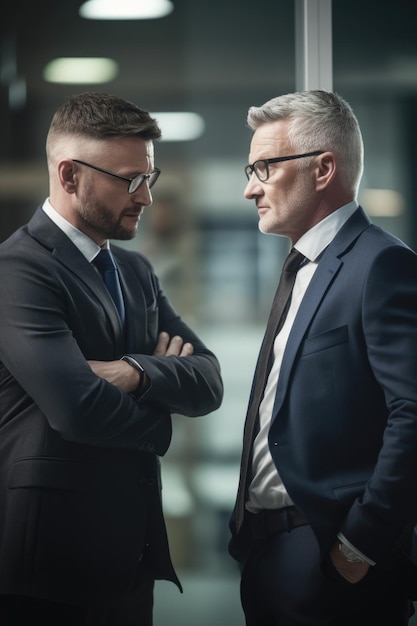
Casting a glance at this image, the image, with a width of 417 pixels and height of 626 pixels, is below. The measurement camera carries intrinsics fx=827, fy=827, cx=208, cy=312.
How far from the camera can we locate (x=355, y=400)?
2135 mm

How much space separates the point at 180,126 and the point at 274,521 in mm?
1680

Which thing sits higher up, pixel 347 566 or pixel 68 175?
pixel 68 175

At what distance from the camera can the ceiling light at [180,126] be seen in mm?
3266


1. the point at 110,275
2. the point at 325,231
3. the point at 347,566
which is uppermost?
the point at 325,231

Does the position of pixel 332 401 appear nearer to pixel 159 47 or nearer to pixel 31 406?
pixel 31 406

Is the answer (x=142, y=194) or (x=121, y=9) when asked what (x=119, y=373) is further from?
(x=121, y=9)

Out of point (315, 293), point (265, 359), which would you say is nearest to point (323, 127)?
point (315, 293)

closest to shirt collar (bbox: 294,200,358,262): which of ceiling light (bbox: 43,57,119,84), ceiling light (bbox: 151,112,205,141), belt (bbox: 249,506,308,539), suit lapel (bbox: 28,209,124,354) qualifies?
suit lapel (bbox: 28,209,124,354)

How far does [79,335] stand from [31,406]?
239 millimetres

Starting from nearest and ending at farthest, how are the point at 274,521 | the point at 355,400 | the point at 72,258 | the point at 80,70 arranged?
the point at 355,400 → the point at 274,521 → the point at 72,258 → the point at 80,70

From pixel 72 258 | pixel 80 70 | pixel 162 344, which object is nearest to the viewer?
pixel 72 258

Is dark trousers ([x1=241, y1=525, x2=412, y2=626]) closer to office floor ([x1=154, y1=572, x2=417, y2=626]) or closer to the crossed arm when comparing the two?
the crossed arm

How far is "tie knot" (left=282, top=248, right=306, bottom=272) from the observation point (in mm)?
2447

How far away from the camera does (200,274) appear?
3.31m
